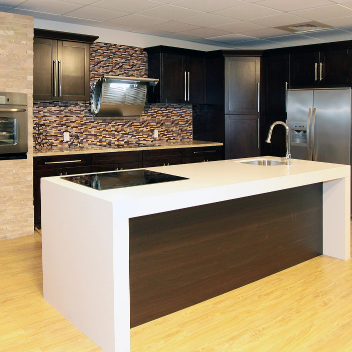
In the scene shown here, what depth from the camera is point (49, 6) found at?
4.46 meters

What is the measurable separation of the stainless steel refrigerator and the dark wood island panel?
1.88 metres

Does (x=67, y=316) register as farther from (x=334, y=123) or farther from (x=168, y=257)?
(x=334, y=123)

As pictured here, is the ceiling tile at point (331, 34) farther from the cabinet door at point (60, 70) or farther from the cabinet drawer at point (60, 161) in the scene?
the cabinet drawer at point (60, 161)

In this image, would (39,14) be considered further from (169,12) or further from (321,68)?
(321,68)

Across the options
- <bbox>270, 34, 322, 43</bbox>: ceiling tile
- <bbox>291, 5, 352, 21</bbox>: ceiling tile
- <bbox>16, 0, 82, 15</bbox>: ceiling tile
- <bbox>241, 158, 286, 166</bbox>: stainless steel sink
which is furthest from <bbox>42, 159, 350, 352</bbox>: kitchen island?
<bbox>270, 34, 322, 43</bbox>: ceiling tile

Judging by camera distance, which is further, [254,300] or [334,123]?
[334,123]

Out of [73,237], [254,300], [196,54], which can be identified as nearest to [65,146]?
[196,54]

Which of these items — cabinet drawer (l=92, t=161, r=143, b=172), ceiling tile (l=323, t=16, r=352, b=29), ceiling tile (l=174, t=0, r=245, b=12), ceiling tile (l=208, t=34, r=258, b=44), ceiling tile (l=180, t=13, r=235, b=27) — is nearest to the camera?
ceiling tile (l=174, t=0, r=245, b=12)

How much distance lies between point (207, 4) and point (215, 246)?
2596 millimetres

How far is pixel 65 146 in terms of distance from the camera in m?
5.46

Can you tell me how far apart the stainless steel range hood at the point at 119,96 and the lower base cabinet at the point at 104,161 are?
0.68 meters

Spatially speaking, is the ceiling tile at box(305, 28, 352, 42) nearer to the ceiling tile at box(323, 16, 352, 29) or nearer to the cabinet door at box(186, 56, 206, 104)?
the ceiling tile at box(323, 16, 352, 29)

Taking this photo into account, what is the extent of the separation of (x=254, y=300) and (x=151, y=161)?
2855 mm

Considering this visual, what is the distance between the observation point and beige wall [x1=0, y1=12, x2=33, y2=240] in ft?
14.2
